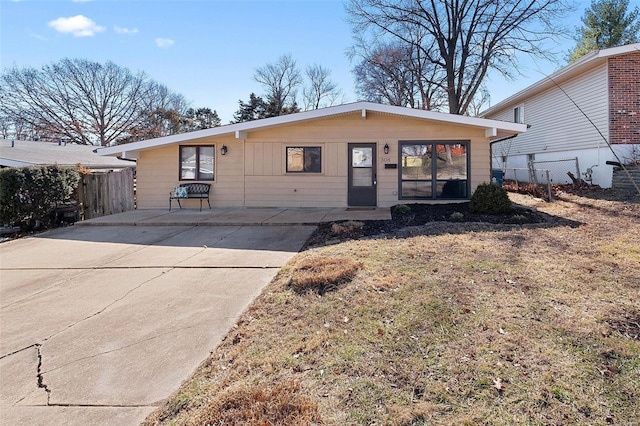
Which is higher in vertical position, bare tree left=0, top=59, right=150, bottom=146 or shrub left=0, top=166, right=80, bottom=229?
bare tree left=0, top=59, right=150, bottom=146

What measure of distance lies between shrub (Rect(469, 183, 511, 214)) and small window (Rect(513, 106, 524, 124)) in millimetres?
12196

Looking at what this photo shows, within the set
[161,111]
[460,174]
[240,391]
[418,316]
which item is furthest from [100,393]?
[161,111]

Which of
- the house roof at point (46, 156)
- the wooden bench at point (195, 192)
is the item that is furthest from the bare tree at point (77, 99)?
the wooden bench at point (195, 192)

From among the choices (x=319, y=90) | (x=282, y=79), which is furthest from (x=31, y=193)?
(x=319, y=90)

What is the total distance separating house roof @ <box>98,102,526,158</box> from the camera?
389 inches

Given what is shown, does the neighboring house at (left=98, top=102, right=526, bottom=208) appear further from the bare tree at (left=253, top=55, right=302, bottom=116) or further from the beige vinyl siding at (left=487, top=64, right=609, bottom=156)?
the bare tree at (left=253, top=55, right=302, bottom=116)

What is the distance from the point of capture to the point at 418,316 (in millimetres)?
3262

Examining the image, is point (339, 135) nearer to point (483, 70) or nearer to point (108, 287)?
point (108, 287)

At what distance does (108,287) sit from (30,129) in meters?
32.6

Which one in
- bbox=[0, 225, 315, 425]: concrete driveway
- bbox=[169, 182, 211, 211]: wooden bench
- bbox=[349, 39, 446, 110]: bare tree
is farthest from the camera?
bbox=[349, 39, 446, 110]: bare tree

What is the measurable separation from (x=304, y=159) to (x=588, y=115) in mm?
10001

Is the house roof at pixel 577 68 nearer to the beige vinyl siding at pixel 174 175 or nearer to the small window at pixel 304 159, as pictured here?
the small window at pixel 304 159

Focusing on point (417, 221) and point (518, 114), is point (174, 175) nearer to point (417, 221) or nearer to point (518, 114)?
point (417, 221)

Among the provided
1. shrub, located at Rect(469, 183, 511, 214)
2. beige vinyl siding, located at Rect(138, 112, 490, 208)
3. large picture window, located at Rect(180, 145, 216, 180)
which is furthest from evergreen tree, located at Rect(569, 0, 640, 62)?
large picture window, located at Rect(180, 145, 216, 180)
